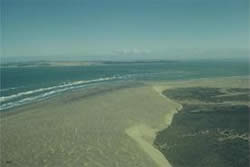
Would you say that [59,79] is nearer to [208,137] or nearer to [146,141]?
[146,141]

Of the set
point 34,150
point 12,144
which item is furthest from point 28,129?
point 34,150

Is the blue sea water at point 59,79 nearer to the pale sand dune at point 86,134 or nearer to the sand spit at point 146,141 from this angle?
the pale sand dune at point 86,134

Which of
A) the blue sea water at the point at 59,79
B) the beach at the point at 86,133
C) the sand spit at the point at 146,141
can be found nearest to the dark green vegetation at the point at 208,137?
the sand spit at the point at 146,141

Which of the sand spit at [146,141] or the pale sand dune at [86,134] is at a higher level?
the pale sand dune at [86,134]

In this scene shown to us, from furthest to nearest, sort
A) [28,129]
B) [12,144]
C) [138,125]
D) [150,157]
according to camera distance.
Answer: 1. [138,125]
2. [28,129]
3. [12,144]
4. [150,157]

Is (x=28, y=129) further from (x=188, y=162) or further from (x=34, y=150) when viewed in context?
(x=188, y=162)

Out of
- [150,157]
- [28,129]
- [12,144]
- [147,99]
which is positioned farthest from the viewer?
[147,99]

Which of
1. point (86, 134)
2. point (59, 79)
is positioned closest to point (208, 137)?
point (86, 134)

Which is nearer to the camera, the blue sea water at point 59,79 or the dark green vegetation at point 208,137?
the dark green vegetation at point 208,137
